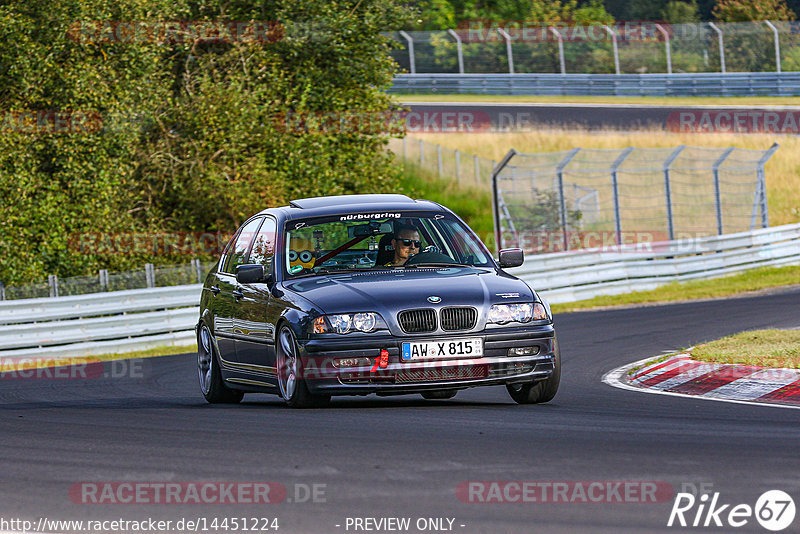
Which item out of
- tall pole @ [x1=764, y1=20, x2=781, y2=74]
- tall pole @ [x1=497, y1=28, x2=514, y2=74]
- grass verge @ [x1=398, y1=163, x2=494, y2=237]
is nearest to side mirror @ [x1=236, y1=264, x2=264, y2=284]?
grass verge @ [x1=398, y1=163, x2=494, y2=237]

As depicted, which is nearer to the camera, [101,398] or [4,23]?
[101,398]

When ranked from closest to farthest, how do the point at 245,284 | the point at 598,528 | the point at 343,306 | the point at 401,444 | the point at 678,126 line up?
the point at 598,528
the point at 401,444
the point at 343,306
the point at 245,284
the point at 678,126

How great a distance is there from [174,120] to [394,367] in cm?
2218

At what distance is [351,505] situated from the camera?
19.3 ft

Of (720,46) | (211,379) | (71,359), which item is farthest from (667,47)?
(211,379)

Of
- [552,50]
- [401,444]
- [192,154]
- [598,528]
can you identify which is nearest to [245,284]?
[401,444]

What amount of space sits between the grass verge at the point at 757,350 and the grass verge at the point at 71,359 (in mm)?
9489

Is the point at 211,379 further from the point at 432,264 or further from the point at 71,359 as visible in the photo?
the point at 71,359

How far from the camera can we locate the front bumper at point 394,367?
29.8 feet

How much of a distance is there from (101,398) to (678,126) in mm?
33898

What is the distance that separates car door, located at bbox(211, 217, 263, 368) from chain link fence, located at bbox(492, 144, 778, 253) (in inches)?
552

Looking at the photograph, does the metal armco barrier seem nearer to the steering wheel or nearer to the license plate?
the steering wheel

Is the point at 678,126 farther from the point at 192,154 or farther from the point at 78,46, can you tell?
the point at 78,46

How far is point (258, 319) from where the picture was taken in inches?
404
